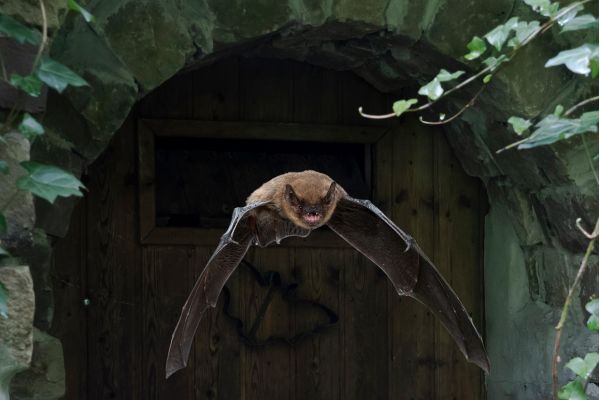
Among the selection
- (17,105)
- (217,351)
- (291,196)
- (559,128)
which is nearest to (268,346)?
(217,351)

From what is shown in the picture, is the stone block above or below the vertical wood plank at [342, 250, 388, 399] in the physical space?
above

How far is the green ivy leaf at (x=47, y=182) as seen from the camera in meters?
1.92

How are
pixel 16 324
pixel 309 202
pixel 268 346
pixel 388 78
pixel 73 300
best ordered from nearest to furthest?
pixel 16 324, pixel 309 202, pixel 73 300, pixel 388 78, pixel 268 346

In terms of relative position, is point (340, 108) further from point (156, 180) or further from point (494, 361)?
point (494, 361)

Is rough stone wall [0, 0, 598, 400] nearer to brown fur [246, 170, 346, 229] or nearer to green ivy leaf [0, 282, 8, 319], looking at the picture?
green ivy leaf [0, 282, 8, 319]

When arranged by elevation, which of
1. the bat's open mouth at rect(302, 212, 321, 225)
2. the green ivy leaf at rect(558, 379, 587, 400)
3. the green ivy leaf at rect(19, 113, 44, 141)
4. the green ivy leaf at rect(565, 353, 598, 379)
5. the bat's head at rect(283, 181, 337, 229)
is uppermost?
the green ivy leaf at rect(19, 113, 44, 141)

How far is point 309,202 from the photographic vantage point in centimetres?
259

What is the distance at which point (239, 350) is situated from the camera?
363 cm

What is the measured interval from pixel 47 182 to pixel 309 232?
97 cm

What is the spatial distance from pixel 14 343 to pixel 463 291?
2.17 m

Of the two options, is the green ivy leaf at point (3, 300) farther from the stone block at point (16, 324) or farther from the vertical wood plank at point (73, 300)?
the vertical wood plank at point (73, 300)

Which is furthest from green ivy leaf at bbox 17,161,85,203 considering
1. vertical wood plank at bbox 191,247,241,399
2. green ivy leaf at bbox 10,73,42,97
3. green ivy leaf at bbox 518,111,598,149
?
vertical wood plank at bbox 191,247,241,399

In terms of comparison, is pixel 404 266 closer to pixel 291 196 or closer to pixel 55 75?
pixel 291 196

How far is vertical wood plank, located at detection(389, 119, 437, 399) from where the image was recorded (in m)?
3.79
